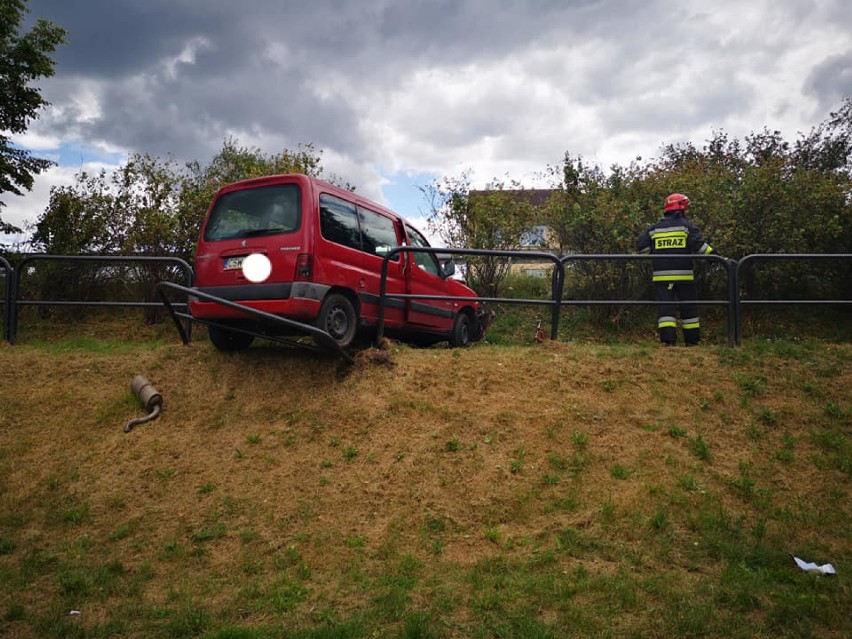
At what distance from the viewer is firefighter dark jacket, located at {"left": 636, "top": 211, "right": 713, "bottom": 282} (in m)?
8.45

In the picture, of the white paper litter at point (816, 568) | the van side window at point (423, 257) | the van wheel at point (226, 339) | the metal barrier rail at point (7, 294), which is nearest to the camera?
the white paper litter at point (816, 568)

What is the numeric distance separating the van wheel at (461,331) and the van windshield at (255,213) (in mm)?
3409

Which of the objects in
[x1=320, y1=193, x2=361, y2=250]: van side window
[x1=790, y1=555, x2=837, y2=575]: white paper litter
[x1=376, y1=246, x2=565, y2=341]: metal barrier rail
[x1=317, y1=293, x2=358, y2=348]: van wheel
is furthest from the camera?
[x1=376, y1=246, x2=565, y2=341]: metal barrier rail

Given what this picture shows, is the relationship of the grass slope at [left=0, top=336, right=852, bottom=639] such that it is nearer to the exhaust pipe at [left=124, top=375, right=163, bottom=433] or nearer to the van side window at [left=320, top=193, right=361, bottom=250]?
the exhaust pipe at [left=124, top=375, right=163, bottom=433]

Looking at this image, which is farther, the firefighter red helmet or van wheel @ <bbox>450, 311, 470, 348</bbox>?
van wheel @ <bbox>450, 311, 470, 348</bbox>

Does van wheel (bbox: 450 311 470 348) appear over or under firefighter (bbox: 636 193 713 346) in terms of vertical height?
under

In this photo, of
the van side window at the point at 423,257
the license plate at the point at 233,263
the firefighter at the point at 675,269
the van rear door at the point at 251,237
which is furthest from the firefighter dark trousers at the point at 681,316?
the license plate at the point at 233,263

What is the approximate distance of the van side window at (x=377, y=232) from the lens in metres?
7.61

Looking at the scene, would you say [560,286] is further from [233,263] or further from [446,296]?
[233,263]

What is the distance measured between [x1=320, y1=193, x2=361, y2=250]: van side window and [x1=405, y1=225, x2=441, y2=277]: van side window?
4.23 ft

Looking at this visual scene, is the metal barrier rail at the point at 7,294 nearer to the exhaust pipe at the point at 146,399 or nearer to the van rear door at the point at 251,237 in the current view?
the exhaust pipe at the point at 146,399

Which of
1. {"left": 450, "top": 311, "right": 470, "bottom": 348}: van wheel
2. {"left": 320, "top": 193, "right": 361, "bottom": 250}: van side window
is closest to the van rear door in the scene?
{"left": 320, "top": 193, "right": 361, "bottom": 250}: van side window

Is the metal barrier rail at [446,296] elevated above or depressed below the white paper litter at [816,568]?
above

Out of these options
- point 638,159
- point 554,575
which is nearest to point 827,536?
point 554,575
